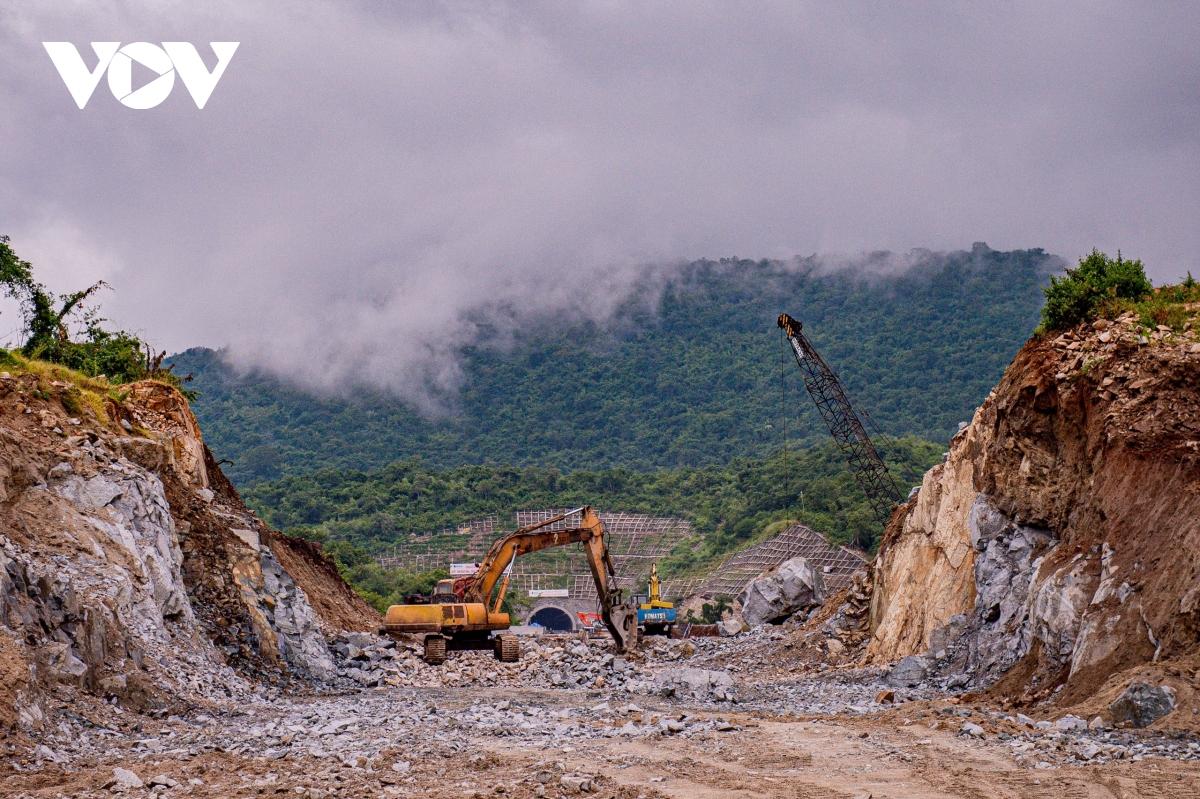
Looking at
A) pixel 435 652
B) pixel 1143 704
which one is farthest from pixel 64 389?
pixel 1143 704

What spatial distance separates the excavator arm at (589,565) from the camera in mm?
35062

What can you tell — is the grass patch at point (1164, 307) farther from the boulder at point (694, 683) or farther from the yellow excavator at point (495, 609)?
the yellow excavator at point (495, 609)

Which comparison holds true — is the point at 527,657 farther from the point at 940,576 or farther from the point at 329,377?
the point at 329,377

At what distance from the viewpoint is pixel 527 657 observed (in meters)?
33.0

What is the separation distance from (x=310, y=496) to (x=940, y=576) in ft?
243

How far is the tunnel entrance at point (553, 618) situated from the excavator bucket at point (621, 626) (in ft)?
128


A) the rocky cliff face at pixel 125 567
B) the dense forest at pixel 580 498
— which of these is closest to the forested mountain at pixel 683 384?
the dense forest at pixel 580 498

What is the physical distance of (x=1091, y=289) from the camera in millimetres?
22281

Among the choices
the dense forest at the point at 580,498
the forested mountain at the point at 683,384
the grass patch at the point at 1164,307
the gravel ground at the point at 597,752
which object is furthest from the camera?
the forested mountain at the point at 683,384

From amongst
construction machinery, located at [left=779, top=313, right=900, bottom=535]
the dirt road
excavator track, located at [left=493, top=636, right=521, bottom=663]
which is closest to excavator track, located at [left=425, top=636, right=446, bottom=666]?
excavator track, located at [left=493, top=636, right=521, bottom=663]

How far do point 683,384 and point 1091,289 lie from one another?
114 meters

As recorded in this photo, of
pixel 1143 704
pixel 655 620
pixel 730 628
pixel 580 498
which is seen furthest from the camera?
pixel 580 498

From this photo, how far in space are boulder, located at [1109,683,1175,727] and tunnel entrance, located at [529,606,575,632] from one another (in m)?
61.6

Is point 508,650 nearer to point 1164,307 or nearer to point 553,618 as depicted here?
point 1164,307
